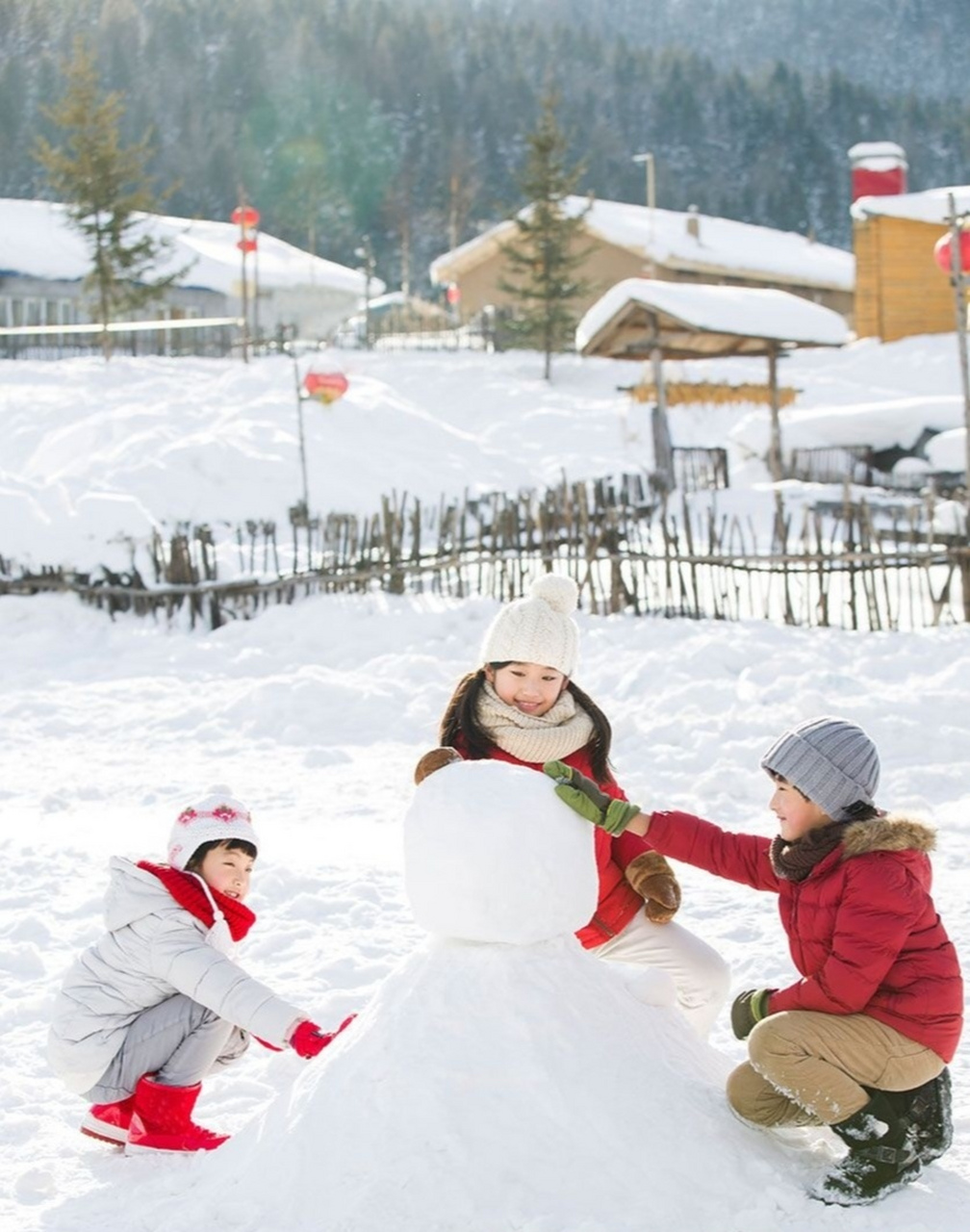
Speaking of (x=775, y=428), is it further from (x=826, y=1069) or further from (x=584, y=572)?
(x=826, y=1069)

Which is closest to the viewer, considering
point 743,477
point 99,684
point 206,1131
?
point 206,1131

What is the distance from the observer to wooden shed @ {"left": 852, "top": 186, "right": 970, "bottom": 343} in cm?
2800

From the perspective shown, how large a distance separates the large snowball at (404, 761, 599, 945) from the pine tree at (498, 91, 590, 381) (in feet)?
87.7

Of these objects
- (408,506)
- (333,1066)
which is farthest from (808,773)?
(408,506)

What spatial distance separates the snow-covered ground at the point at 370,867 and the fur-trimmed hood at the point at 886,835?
1.65 feet

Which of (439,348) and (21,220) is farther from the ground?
(21,220)

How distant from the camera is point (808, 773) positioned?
2.63 meters

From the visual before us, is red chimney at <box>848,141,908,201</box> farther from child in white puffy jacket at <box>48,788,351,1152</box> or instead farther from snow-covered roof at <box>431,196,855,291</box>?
child in white puffy jacket at <box>48,788,351,1152</box>

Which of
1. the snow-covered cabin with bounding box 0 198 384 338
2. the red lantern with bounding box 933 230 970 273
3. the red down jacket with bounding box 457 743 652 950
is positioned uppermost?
the snow-covered cabin with bounding box 0 198 384 338

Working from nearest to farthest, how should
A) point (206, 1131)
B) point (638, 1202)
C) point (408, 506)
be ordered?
point (638, 1202) → point (206, 1131) → point (408, 506)

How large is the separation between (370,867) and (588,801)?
260cm

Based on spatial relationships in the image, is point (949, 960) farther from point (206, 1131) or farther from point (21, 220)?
point (21, 220)

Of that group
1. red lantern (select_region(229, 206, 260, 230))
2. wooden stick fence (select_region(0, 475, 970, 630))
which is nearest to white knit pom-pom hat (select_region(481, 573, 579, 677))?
wooden stick fence (select_region(0, 475, 970, 630))

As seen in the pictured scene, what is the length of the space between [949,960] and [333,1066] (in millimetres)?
1149
